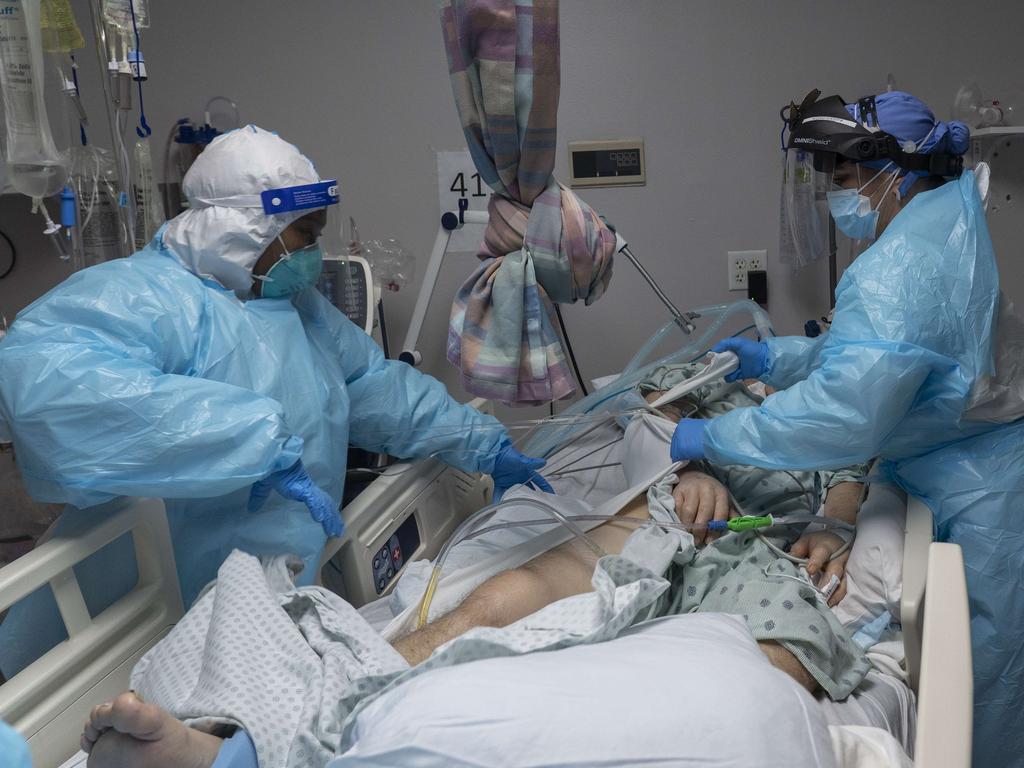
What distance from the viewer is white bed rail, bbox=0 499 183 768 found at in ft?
3.64

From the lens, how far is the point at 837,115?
5.32ft

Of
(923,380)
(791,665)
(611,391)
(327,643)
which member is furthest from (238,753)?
(611,391)

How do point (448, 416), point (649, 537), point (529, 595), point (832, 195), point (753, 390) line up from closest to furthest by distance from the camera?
point (529, 595), point (649, 537), point (832, 195), point (448, 416), point (753, 390)

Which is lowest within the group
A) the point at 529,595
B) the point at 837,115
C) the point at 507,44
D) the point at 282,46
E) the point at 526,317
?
the point at 529,595

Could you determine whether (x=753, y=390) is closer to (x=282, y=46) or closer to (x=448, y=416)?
(x=448, y=416)

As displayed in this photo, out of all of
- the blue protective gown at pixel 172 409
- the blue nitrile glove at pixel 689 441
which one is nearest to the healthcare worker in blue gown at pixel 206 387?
the blue protective gown at pixel 172 409

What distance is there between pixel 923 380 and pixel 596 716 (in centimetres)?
96

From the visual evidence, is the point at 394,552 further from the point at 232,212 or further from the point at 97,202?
the point at 97,202

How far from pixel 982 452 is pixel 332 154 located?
6.80ft

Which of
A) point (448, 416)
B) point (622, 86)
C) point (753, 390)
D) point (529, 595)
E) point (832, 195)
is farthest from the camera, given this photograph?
point (622, 86)

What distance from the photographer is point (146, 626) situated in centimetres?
132

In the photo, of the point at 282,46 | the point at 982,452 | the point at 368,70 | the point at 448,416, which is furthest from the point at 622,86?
the point at 982,452

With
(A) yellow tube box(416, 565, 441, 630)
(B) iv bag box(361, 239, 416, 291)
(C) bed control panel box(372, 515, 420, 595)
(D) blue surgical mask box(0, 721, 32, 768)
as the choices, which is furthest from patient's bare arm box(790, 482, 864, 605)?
(B) iv bag box(361, 239, 416, 291)

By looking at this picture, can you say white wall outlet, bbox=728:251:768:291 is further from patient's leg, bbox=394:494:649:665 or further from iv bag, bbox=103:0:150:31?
iv bag, bbox=103:0:150:31
